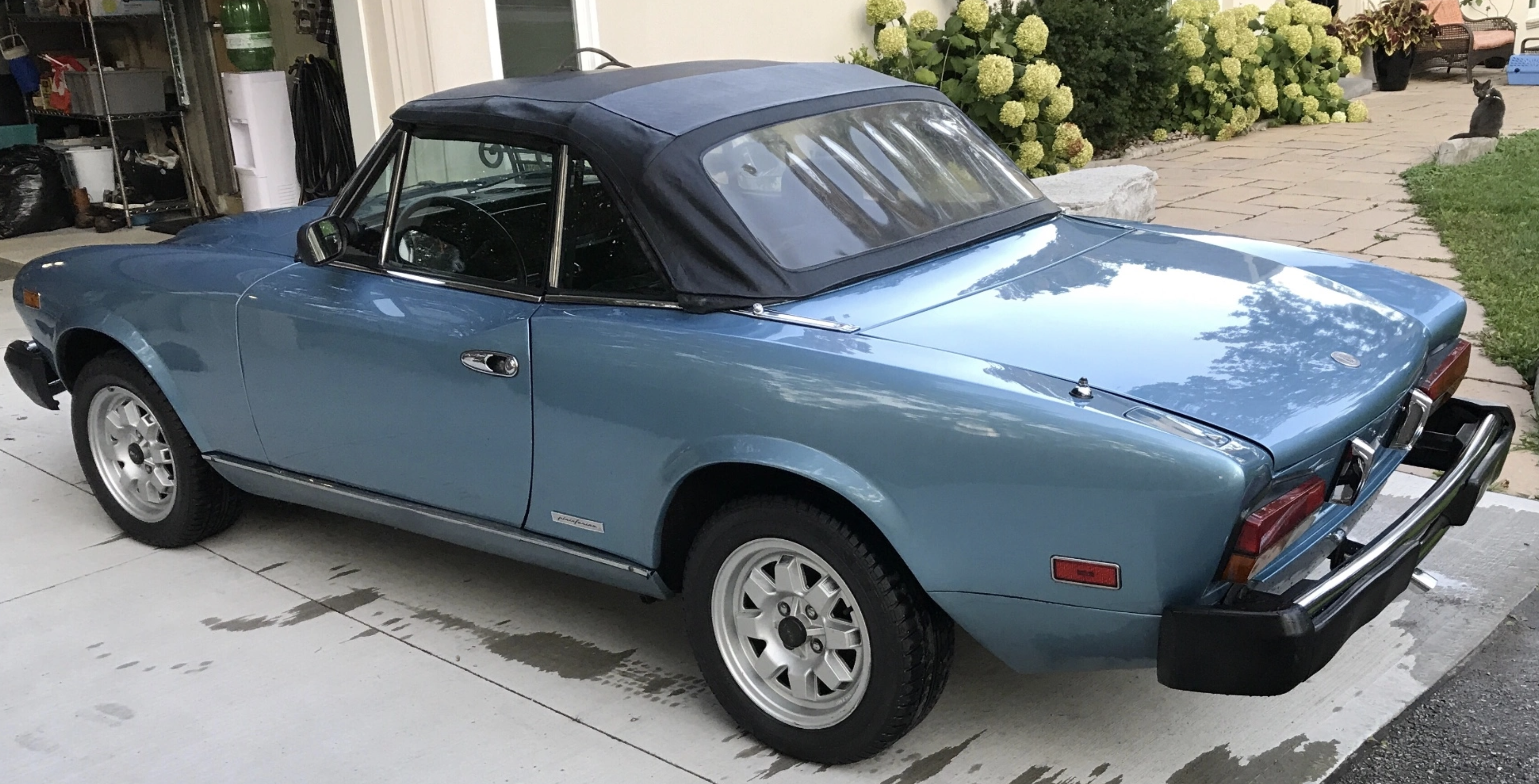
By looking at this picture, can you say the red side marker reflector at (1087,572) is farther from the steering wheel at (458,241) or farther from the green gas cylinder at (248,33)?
the green gas cylinder at (248,33)

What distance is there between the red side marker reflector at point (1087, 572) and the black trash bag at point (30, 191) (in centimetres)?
1032

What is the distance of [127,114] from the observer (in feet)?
34.4

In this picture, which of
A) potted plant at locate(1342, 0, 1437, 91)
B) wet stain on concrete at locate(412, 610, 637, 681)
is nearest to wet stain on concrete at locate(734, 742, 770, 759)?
wet stain on concrete at locate(412, 610, 637, 681)

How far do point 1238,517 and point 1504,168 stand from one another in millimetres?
9200

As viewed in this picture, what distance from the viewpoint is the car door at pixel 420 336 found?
336cm

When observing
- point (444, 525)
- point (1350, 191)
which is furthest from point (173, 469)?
point (1350, 191)

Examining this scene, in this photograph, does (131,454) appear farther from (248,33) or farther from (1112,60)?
(1112,60)

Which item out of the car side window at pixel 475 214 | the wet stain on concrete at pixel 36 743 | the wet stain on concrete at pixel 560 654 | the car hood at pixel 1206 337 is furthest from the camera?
the wet stain on concrete at pixel 560 654

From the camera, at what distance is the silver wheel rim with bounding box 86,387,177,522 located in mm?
4418

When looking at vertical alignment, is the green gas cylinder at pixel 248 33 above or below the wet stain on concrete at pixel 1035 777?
above

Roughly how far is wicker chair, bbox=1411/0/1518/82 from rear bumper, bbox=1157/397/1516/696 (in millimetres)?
15937

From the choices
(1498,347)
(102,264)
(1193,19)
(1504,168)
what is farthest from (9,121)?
(1504,168)

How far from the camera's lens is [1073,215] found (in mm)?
3975

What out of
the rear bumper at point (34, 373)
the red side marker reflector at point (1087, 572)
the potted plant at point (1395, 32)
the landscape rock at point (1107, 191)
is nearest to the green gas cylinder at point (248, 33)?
the rear bumper at point (34, 373)
